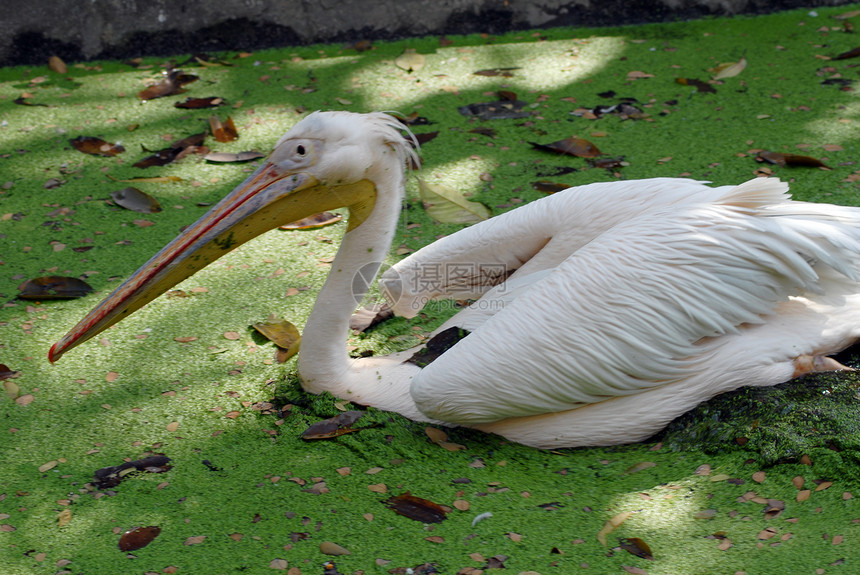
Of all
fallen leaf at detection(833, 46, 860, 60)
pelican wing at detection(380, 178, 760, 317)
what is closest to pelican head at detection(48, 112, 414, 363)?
pelican wing at detection(380, 178, 760, 317)

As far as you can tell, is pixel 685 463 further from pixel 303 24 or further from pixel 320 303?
pixel 303 24

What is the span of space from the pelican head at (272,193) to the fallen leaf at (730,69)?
253 centimetres

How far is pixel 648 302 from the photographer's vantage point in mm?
1915

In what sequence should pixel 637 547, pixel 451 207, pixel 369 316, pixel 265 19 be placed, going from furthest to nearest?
1. pixel 265 19
2. pixel 451 207
3. pixel 369 316
4. pixel 637 547

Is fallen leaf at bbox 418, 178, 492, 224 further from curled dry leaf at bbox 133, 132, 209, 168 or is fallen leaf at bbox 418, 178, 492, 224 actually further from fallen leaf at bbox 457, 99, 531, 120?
curled dry leaf at bbox 133, 132, 209, 168

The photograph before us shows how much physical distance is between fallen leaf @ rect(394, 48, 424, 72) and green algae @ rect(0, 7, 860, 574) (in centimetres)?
6

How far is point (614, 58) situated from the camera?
4.29 metres

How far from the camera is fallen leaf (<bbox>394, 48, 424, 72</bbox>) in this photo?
4.30 meters

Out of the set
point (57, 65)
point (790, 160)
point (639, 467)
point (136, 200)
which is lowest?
point (639, 467)

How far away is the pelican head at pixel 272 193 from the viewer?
6.75 feet

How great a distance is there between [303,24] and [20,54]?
1.53m

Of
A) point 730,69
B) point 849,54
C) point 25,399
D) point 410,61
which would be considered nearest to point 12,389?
point 25,399

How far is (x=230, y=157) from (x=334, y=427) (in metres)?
1.85

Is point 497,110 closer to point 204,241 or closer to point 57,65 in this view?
point 204,241
